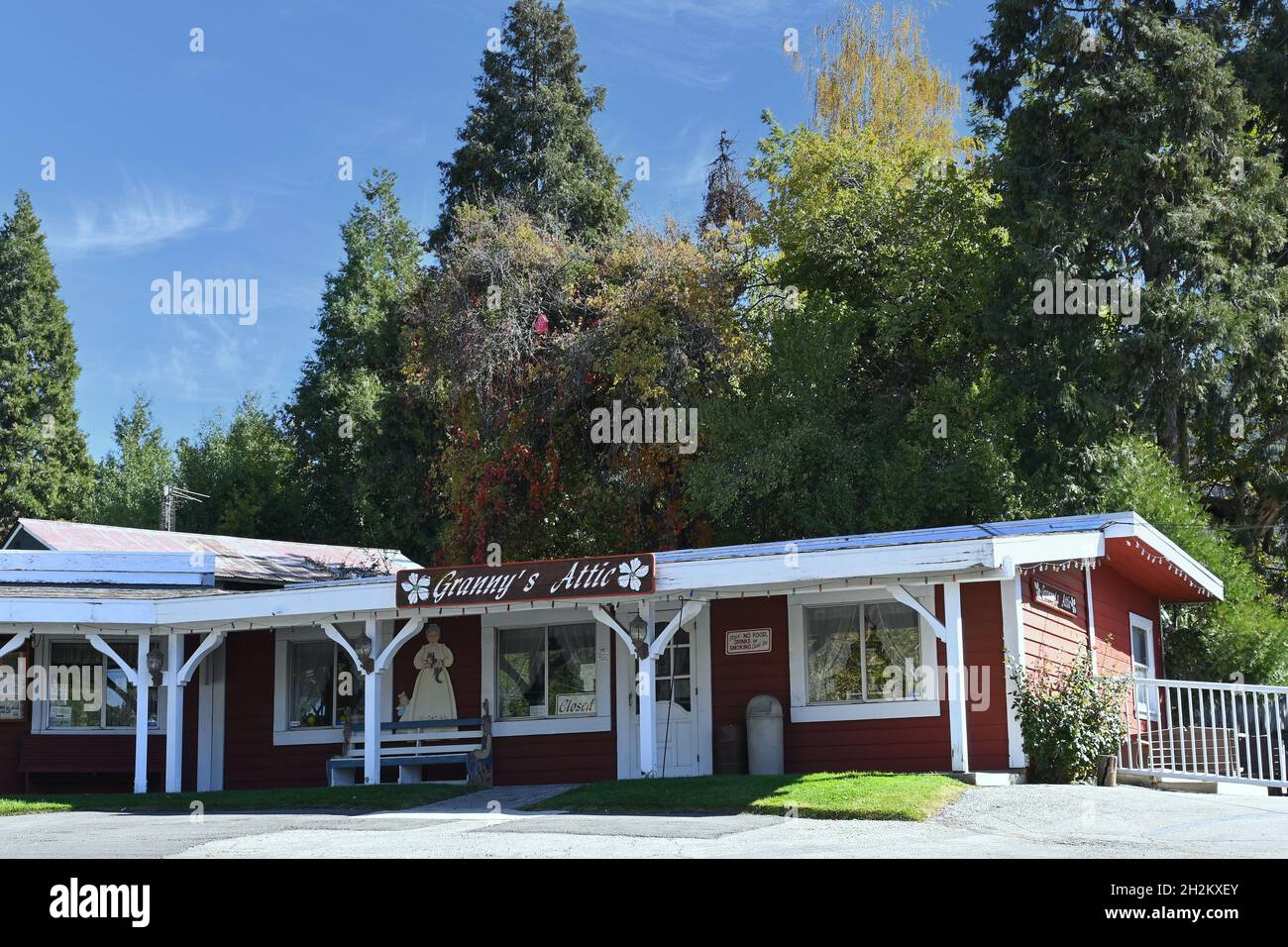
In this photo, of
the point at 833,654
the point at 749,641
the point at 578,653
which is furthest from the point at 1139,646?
the point at 578,653

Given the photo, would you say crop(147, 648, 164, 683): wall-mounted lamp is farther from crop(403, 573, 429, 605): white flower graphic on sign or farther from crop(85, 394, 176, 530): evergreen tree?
crop(85, 394, 176, 530): evergreen tree

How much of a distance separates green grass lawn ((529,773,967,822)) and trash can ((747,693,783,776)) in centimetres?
154

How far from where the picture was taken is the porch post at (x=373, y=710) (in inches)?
756

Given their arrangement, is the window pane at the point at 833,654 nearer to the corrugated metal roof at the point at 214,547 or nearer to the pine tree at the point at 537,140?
the corrugated metal roof at the point at 214,547

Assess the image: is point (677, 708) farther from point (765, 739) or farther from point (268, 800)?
point (268, 800)

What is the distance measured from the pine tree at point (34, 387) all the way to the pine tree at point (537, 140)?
17.1 metres

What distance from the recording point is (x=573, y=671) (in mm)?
19750

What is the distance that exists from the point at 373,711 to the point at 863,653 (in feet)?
21.5

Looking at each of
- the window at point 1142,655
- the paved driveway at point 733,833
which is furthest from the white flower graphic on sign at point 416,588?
the window at point 1142,655

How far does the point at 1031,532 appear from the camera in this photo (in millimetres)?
16953

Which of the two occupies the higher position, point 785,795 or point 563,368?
point 563,368

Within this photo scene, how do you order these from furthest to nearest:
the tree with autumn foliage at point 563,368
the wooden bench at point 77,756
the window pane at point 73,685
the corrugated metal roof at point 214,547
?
the tree with autumn foliage at point 563,368 → the corrugated metal roof at point 214,547 → the window pane at point 73,685 → the wooden bench at point 77,756
